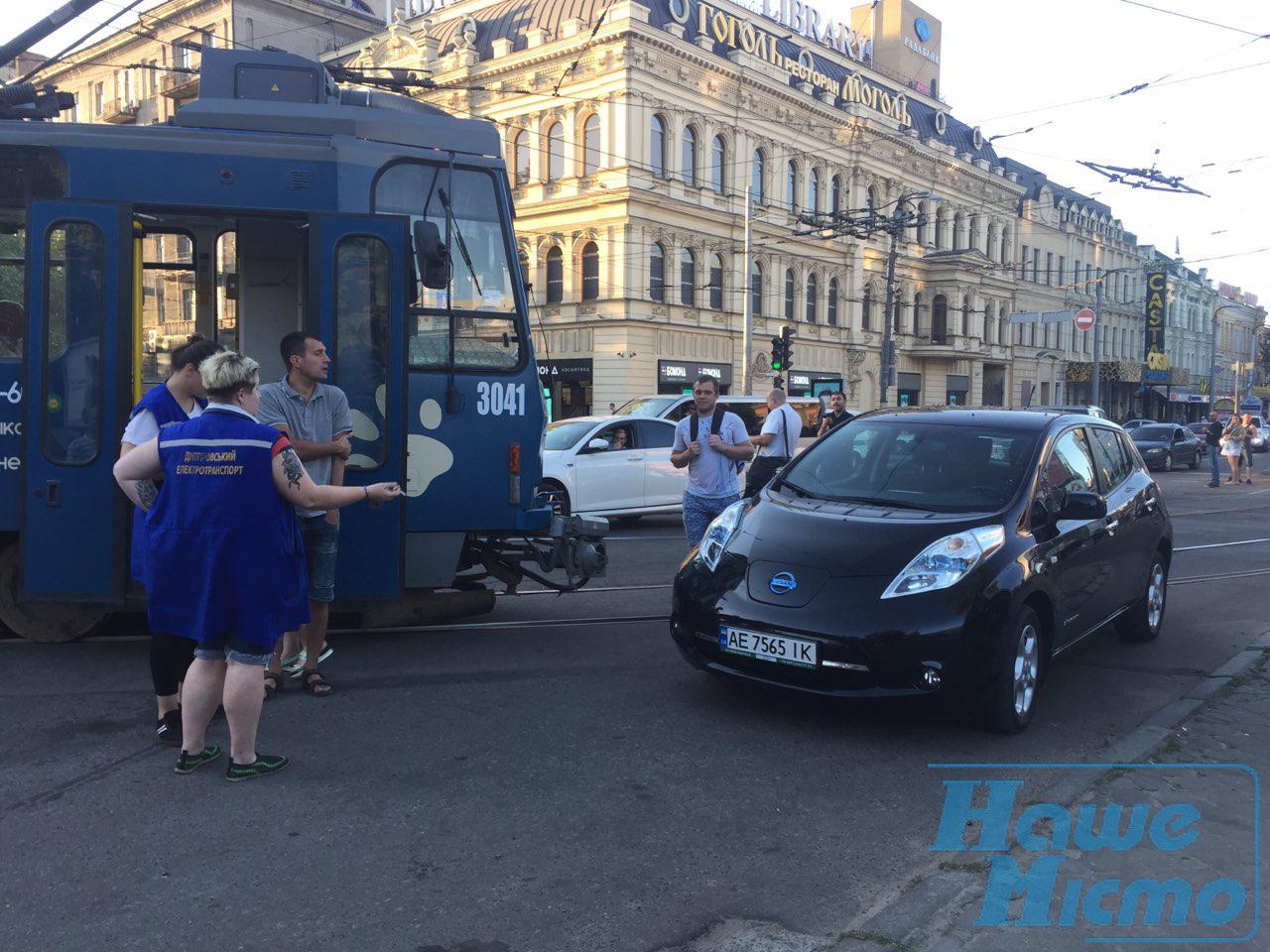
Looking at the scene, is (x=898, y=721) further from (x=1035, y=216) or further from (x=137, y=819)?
(x=1035, y=216)

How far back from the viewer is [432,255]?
619 centimetres

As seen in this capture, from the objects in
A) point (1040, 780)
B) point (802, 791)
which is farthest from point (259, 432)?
point (1040, 780)

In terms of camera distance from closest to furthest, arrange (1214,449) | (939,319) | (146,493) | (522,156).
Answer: (146,493) < (1214,449) < (522,156) < (939,319)

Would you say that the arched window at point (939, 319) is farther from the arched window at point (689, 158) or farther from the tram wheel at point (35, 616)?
the tram wheel at point (35, 616)

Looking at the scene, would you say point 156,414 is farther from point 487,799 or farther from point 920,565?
point 920,565

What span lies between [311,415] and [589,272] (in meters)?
34.4

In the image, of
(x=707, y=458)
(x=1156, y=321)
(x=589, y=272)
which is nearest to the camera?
(x=707, y=458)

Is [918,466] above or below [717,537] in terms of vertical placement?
above

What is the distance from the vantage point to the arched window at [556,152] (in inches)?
1529

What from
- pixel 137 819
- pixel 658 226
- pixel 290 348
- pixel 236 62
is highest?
pixel 658 226

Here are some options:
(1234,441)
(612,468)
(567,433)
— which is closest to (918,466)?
(612,468)

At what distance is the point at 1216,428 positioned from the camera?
93.6ft

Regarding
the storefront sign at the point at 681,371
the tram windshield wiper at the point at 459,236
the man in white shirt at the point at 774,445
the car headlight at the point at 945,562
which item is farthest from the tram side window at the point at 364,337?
the storefront sign at the point at 681,371

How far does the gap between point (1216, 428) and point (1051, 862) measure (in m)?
28.4
